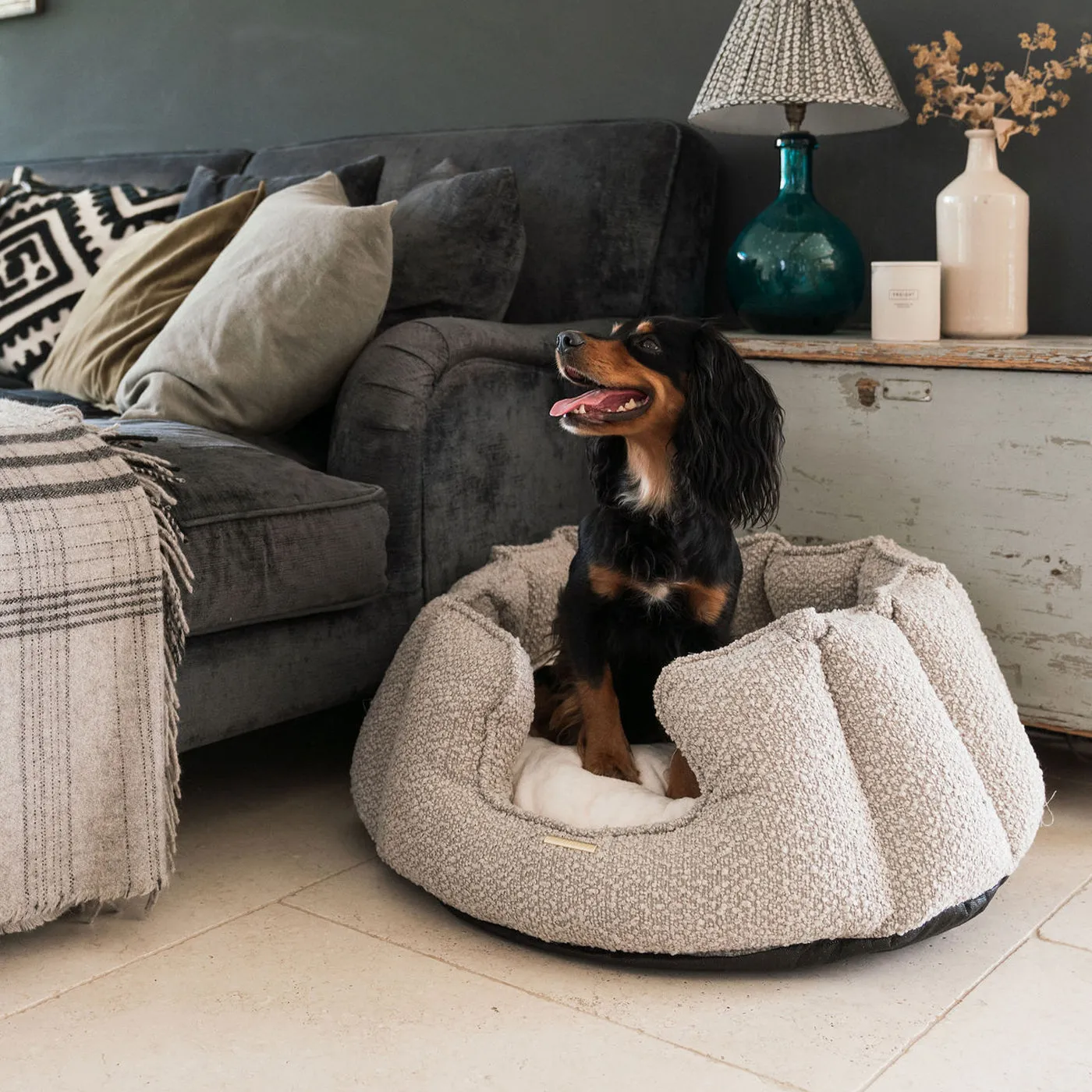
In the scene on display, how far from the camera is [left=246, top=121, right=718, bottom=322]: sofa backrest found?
8.03ft

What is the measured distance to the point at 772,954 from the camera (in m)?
1.46

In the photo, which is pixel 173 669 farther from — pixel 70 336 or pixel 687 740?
pixel 70 336

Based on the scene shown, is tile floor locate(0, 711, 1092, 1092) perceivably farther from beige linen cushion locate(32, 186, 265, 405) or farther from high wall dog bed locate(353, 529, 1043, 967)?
beige linen cushion locate(32, 186, 265, 405)

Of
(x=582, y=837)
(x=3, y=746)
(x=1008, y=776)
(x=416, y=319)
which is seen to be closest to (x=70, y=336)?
(x=416, y=319)

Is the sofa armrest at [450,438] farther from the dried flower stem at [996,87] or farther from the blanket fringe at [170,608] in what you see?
the dried flower stem at [996,87]

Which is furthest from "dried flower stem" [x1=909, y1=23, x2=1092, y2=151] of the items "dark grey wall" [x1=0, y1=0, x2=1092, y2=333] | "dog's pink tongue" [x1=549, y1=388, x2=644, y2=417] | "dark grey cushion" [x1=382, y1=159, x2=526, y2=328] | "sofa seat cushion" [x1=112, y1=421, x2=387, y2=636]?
"sofa seat cushion" [x1=112, y1=421, x2=387, y2=636]

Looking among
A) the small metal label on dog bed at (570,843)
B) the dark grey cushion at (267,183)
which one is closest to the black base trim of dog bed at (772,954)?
the small metal label on dog bed at (570,843)

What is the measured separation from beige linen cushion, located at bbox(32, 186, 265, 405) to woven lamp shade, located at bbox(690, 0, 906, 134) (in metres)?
0.93

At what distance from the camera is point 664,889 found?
4.79ft

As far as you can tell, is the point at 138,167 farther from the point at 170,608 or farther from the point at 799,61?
the point at 170,608

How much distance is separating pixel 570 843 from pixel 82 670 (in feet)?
1.96

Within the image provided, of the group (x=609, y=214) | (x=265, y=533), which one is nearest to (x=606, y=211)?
(x=609, y=214)

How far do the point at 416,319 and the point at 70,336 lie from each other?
2.87 feet

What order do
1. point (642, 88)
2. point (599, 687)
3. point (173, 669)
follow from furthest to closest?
1. point (642, 88)
2. point (599, 687)
3. point (173, 669)
